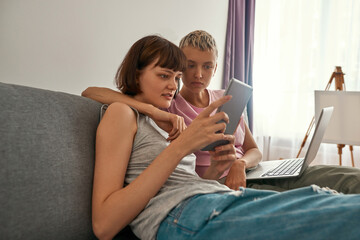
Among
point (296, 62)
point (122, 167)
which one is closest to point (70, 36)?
point (122, 167)

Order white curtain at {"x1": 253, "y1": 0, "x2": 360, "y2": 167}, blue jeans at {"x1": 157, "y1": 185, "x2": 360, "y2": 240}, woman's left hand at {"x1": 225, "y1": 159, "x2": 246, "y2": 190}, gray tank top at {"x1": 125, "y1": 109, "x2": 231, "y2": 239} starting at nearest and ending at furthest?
blue jeans at {"x1": 157, "y1": 185, "x2": 360, "y2": 240}
gray tank top at {"x1": 125, "y1": 109, "x2": 231, "y2": 239}
woman's left hand at {"x1": 225, "y1": 159, "x2": 246, "y2": 190}
white curtain at {"x1": 253, "y1": 0, "x2": 360, "y2": 167}

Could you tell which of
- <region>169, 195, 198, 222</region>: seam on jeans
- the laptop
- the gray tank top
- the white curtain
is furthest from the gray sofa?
the white curtain

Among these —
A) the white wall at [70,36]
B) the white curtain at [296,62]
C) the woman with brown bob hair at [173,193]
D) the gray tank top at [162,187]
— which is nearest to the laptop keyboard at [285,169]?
the woman with brown bob hair at [173,193]

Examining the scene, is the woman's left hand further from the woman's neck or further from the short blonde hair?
the short blonde hair

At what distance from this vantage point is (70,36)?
1.80 m

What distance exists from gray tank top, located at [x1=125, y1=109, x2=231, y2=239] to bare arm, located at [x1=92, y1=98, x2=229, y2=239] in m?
0.03

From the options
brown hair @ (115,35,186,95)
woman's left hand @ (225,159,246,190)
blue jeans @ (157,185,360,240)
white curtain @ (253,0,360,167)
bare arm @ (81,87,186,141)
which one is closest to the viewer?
blue jeans @ (157,185,360,240)

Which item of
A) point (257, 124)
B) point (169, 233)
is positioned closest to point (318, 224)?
point (169, 233)

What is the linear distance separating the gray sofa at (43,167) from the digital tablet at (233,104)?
1.37ft

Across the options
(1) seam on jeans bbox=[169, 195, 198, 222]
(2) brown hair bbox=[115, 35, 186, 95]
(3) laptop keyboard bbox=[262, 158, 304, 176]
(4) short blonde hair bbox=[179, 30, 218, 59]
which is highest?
(4) short blonde hair bbox=[179, 30, 218, 59]

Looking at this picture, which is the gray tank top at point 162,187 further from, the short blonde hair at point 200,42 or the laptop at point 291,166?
the short blonde hair at point 200,42

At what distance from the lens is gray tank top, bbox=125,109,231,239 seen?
856mm

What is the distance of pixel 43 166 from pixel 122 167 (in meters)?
0.22

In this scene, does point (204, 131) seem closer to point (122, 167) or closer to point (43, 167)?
point (122, 167)
